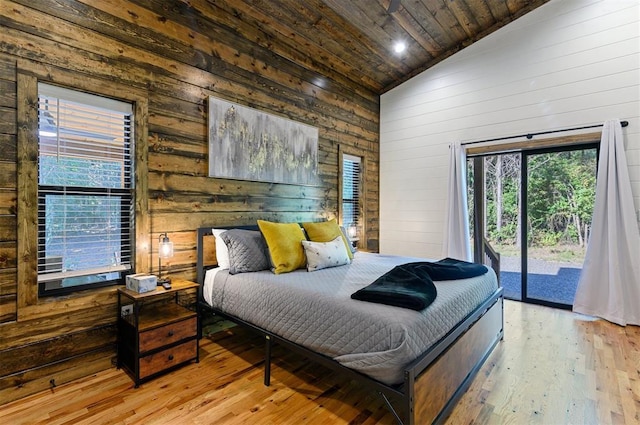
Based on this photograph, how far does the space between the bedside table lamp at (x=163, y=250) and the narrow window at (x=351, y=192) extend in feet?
8.78

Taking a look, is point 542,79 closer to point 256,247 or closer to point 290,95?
point 290,95

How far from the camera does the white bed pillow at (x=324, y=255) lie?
3029 mm

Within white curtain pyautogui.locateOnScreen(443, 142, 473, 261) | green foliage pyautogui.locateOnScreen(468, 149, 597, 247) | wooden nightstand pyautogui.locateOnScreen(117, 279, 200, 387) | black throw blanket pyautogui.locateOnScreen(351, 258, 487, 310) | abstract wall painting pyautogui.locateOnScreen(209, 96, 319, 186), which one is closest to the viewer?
black throw blanket pyautogui.locateOnScreen(351, 258, 487, 310)

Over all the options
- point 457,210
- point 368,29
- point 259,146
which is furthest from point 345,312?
point 368,29

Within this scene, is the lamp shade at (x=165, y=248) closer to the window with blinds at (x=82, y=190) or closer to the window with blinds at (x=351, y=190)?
the window with blinds at (x=82, y=190)

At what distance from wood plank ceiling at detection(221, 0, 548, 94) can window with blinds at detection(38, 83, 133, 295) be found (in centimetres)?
156

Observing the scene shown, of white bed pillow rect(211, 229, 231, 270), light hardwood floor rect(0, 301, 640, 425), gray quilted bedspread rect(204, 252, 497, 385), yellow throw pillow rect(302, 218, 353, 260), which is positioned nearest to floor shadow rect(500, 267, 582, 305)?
light hardwood floor rect(0, 301, 640, 425)

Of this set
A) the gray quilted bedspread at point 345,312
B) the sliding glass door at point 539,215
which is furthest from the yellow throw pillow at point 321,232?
the sliding glass door at point 539,215

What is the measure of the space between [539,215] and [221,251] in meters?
3.97

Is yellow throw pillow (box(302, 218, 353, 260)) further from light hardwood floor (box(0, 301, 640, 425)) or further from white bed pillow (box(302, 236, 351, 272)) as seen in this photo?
light hardwood floor (box(0, 301, 640, 425))

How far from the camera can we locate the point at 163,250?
2.68 meters

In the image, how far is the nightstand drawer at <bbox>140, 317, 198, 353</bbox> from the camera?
2291 mm

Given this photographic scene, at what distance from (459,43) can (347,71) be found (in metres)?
1.66

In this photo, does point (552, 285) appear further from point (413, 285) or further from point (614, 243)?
point (413, 285)
